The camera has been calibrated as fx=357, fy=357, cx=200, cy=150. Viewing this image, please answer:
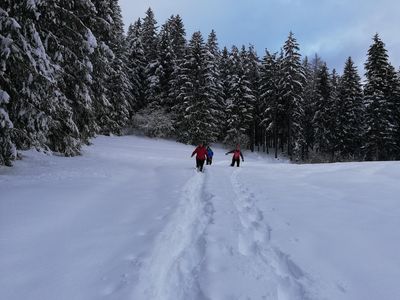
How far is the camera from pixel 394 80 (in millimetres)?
39406

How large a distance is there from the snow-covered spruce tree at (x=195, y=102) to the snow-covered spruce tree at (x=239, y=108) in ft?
9.35

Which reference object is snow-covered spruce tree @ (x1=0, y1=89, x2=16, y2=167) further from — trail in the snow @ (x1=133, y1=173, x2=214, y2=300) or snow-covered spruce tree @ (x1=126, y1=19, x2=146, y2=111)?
snow-covered spruce tree @ (x1=126, y1=19, x2=146, y2=111)

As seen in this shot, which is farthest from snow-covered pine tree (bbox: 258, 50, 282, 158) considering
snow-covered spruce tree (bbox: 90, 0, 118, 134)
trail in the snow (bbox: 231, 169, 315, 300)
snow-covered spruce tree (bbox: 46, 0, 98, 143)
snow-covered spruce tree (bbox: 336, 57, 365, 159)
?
trail in the snow (bbox: 231, 169, 315, 300)

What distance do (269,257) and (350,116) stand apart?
42786 mm

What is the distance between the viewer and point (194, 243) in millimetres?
5551

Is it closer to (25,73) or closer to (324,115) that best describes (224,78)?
(324,115)

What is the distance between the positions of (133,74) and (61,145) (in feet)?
109

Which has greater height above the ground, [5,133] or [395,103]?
[395,103]

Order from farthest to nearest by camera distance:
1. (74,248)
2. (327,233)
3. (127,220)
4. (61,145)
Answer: (61,145)
(127,220)
(327,233)
(74,248)

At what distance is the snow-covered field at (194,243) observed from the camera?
4000 millimetres

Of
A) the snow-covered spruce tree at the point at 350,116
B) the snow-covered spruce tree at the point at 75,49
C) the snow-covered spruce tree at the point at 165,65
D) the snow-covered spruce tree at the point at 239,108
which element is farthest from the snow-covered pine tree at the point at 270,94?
→ the snow-covered spruce tree at the point at 75,49

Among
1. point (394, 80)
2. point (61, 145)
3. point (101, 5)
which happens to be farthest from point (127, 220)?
point (394, 80)

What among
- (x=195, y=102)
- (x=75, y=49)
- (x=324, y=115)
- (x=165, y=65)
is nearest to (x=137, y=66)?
(x=165, y=65)

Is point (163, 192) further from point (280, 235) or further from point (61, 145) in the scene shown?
point (61, 145)
